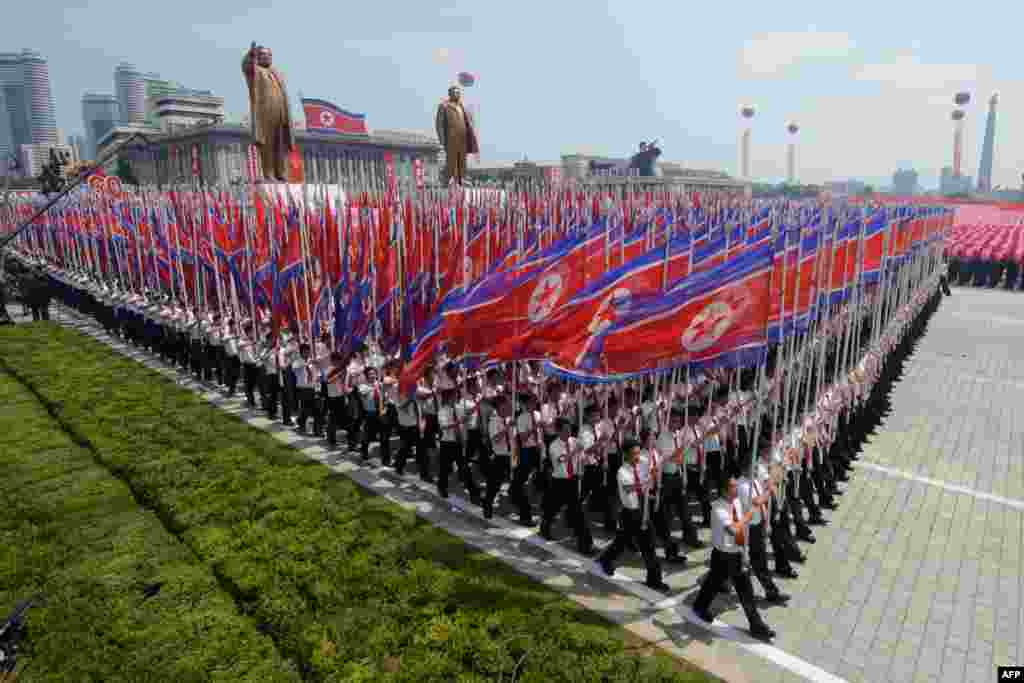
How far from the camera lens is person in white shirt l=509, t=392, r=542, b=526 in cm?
832

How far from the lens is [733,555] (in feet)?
20.0

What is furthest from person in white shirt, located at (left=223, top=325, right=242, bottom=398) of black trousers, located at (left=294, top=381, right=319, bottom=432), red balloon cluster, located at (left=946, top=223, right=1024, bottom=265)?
red balloon cluster, located at (left=946, top=223, right=1024, bottom=265)

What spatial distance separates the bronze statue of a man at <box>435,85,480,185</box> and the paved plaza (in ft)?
63.6

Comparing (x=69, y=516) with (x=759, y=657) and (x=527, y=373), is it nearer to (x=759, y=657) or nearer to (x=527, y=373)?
(x=527, y=373)

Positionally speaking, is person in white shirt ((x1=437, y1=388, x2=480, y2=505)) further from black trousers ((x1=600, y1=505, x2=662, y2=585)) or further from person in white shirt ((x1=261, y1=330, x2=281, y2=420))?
person in white shirt ((x1=261, y1=330, x2=281, y2=420))

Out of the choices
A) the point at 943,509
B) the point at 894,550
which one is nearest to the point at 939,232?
the point at 943,509

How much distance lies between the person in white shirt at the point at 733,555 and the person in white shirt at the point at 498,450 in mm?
3031

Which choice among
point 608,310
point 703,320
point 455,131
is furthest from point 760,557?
point 455,131

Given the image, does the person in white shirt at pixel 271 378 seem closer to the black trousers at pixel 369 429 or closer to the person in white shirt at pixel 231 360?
the person in white shirt at pixel 231 360

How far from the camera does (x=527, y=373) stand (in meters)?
12.0

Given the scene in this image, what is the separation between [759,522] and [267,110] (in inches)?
809

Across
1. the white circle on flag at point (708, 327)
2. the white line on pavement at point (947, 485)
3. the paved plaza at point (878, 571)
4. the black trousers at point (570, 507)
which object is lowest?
the white line on pavement at point (947, 485)

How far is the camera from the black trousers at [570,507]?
7.66 m

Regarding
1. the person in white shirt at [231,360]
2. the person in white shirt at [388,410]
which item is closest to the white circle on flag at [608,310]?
the person in white shirt at [388,410]
